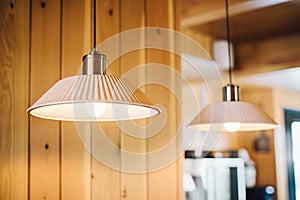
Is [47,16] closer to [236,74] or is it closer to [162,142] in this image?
[162,142]

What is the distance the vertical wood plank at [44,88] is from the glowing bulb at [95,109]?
369mm

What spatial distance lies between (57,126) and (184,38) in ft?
2.72

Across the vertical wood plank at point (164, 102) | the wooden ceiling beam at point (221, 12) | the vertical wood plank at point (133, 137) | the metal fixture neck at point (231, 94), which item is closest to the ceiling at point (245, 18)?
the wooden ceiling beam at point (221, 12)

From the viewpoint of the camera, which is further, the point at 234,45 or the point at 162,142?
the point at 234,45

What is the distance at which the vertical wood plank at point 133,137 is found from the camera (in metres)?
1.79

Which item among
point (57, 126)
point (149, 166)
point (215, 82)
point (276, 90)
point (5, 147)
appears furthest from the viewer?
point (215, 82)

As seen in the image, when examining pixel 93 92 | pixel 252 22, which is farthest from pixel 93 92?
pixel 252 22

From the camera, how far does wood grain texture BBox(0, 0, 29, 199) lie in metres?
1.52

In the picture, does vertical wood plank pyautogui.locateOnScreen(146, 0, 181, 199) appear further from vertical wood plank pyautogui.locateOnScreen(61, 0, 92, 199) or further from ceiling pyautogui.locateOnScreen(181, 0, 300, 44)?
vertical wood plank pyautogui.locateOnScreen(61, 0, 92, 199)

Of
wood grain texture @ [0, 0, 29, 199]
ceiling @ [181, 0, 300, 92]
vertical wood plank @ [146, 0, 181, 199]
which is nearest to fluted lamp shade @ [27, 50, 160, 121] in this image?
wood grain texture @ [0, 0, 29, 199]

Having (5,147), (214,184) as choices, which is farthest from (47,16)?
(214,184)

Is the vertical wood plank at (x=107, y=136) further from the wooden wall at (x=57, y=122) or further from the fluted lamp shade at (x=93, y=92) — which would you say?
the fluted lamp shade at (x=93, y=92)

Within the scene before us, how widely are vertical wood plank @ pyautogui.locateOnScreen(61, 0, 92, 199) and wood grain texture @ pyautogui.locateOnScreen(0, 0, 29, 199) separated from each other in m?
0.15

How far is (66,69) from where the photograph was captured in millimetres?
1687
